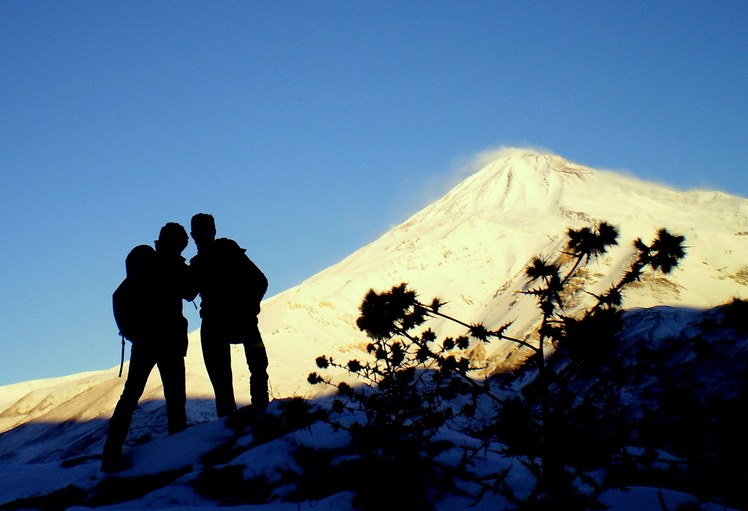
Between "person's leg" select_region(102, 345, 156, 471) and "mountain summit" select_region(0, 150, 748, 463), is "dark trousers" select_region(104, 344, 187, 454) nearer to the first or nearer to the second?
"person's leg" select_region(102, 345, 156, 471)

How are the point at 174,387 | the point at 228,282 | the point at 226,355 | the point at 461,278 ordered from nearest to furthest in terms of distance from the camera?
the point at 174,387
the point at 228,282
the point at 226,355
the point at 461,278

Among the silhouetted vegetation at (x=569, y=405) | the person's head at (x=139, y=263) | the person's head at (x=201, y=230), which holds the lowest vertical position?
the silhouetted vegetation at (x=569, y=405)

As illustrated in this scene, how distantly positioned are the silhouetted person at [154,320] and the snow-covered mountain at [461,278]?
0.99 metres

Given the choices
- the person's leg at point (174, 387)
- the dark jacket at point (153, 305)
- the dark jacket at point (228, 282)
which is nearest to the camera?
the dark jacket at point (153, 305)

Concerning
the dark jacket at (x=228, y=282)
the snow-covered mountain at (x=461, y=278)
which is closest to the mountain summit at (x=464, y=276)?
the snow-covered mountain at (x=461, y=278)

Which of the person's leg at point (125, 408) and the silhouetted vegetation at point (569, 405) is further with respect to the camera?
the person's leg at point (125, 408)

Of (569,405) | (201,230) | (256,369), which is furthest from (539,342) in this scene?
(201,230)

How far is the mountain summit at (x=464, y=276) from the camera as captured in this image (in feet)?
59.4

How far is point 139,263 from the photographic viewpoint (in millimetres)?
4648

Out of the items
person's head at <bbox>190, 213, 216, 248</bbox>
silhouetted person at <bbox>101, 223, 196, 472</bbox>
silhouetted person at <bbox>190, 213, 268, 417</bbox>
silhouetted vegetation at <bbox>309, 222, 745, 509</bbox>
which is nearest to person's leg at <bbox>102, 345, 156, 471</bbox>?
silhouetted person at <bbox>101, 223, 196, 472</bbox>

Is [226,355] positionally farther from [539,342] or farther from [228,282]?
[539,342]

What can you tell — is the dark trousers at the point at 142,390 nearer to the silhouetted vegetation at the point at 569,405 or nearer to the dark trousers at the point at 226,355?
the dark trousers at the point at 226,355

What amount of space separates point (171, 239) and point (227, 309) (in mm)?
702

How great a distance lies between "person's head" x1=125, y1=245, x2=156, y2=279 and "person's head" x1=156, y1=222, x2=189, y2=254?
22 cm
